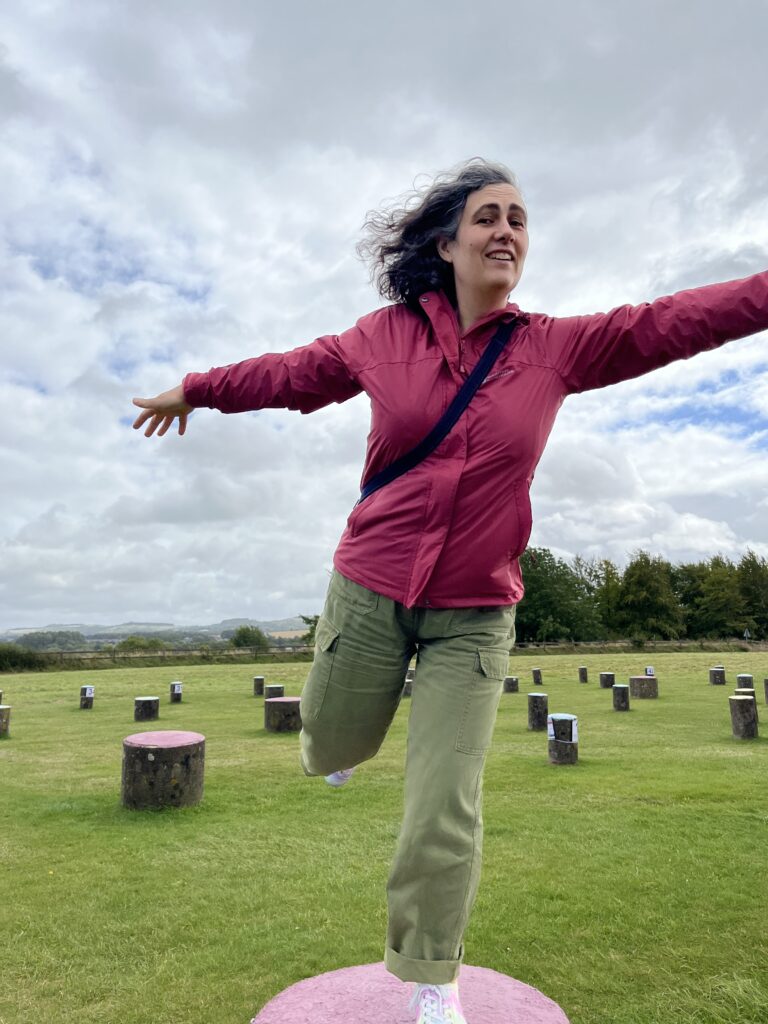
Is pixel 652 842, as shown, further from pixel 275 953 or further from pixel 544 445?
pixel 544 445

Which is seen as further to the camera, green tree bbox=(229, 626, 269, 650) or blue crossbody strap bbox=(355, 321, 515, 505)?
green tree bbox=(229, 626, 269, 650)

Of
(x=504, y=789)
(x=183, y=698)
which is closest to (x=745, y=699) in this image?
(x=504, y=789)

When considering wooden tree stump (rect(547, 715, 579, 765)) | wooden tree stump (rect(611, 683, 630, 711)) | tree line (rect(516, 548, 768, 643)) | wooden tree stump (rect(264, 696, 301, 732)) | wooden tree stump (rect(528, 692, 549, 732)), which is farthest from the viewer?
tree line (rect(516, 548, 768, 643))

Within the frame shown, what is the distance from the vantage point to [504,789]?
7.18 metres

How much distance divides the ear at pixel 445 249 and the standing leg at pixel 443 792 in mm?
1379

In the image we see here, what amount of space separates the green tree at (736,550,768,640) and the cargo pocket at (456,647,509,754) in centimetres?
6510

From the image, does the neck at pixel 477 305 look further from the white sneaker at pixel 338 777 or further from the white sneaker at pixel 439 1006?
the white sneaker at pixel 439 1006

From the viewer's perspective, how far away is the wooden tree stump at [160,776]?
250 inches

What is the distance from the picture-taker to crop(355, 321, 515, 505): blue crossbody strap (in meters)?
2.53

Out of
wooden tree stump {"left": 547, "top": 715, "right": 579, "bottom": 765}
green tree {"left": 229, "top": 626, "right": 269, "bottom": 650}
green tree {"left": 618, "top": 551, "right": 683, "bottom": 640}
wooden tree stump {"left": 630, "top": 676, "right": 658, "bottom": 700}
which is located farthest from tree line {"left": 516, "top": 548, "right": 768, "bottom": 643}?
wooden tree stump {"left": 547, "top": 715, "right": 579, "bottom": 765}

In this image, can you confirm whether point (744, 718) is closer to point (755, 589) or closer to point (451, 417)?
point (451, 417)

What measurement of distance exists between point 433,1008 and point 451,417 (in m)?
1.92

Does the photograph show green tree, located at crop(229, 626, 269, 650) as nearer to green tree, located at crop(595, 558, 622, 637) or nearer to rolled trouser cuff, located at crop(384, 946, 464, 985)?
green tree, located at crop(595, 558, 622, 637)

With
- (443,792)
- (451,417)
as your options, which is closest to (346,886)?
(443,792)
